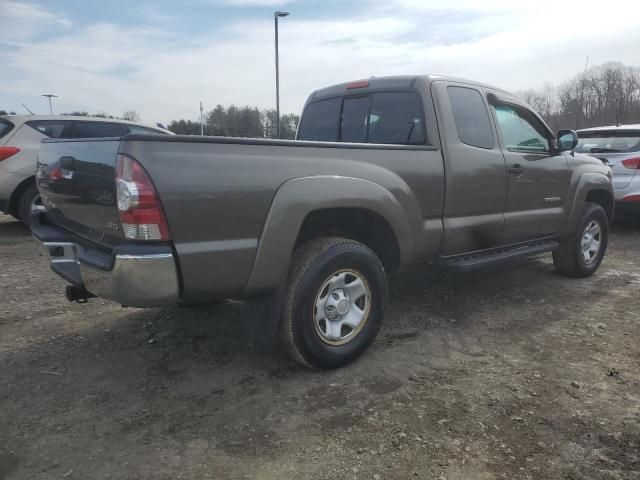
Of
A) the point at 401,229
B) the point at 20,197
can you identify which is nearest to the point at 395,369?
the point at 401,229

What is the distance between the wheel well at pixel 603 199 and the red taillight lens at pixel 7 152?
7208mm

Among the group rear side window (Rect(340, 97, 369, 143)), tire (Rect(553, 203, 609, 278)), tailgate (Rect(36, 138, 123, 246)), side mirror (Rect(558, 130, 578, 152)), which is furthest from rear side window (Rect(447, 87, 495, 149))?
tailgate (Rect(36, 138, 123, 246))

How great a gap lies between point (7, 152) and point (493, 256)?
21.0ft

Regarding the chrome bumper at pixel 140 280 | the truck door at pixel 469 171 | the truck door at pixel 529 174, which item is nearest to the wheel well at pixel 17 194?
the chrome bumper at pixel 140 280

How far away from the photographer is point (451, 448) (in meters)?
2.43

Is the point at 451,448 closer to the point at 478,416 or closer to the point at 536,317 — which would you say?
the point at 478,416

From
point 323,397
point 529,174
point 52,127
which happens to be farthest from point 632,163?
point 52,127

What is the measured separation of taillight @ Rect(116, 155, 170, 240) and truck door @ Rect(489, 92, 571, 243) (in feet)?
A: 9.73

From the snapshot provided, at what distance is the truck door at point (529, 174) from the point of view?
14.2ft

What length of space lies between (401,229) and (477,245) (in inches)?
39.5

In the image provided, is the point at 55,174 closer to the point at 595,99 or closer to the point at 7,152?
the point at 7,152

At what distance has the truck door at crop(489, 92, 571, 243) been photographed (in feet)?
14.2

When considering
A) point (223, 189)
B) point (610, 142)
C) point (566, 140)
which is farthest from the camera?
point (610, 142)

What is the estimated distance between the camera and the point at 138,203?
242cm
